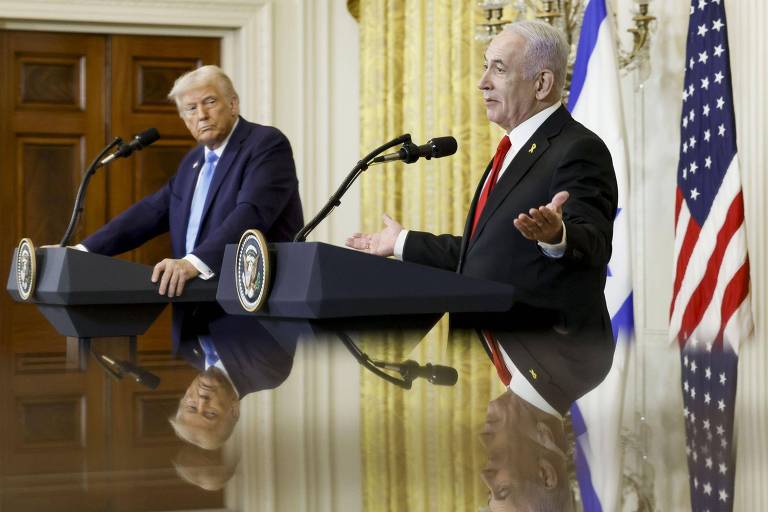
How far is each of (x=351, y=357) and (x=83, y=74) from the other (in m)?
6.73

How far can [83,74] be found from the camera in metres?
7.76

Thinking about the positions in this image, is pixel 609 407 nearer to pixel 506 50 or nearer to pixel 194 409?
pixel 194 409

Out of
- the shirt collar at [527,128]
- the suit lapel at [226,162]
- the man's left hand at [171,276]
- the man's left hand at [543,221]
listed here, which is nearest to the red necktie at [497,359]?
the man's left hand at [543,221]

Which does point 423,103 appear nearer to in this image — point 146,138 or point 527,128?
point 146,138

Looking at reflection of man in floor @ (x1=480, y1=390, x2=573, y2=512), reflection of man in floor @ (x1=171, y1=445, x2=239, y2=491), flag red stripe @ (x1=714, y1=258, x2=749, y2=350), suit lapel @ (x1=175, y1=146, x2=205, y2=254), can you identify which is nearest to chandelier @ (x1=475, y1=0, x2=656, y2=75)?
flag red stripe @ (x1=714, y1=258, x2=749, y2=350)

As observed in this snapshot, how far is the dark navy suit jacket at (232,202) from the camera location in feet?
11.5

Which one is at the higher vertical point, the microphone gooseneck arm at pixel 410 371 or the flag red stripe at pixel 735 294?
the flag red stripe at pixel 735 294

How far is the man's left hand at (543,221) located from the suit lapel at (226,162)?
1892 millimetres

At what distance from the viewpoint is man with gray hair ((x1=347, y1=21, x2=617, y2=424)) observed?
2014mm

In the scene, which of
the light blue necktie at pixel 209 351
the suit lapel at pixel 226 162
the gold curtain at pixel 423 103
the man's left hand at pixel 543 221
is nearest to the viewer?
the light blue necktie at pixel 209 351

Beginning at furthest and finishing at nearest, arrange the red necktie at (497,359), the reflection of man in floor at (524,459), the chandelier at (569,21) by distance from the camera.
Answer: the chandelier at (569,21) → the red necktie at (497,359) → the reflection of man in floor at (524,459)

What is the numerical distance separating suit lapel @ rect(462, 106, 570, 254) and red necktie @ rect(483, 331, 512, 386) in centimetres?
70

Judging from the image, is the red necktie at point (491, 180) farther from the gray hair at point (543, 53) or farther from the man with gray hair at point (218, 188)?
the man with gray hair at point (218, 188)

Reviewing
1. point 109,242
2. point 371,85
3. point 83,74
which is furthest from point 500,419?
point 83,74
